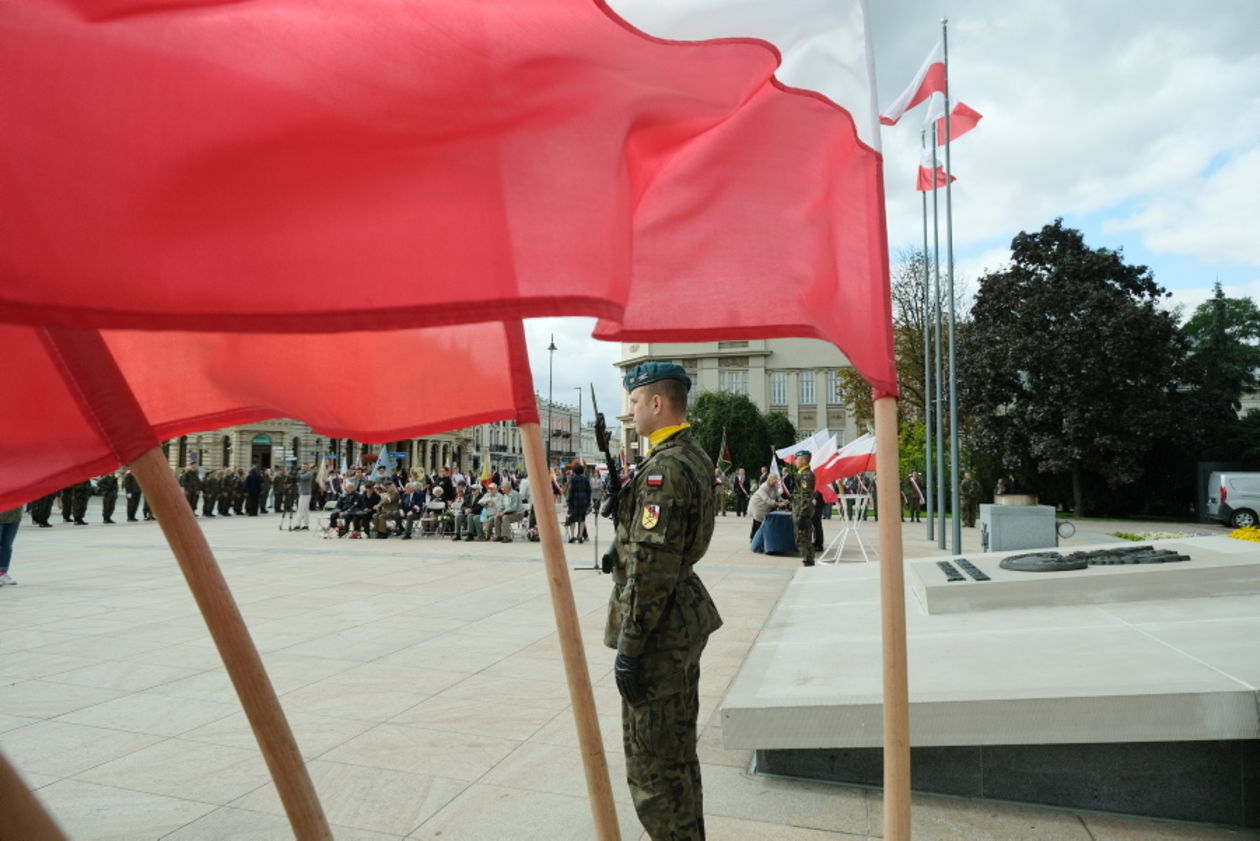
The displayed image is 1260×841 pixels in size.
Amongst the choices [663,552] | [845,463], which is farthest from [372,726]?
[845,463]

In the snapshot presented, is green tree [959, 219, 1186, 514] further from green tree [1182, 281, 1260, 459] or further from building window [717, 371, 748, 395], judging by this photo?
building window [717, 371, 748, 395]

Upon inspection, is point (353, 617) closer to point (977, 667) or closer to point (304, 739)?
point (304, 739)

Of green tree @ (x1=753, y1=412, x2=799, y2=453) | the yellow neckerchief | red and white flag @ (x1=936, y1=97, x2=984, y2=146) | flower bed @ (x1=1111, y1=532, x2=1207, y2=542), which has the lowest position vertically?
flower bed @ (x1=1111, y1=532, x2=1207, y2=542)

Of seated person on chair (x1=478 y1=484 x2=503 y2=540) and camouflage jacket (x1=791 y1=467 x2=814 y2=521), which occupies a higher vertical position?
camouflage jacket (x1=791 y1=467 x2=814 y2=521)

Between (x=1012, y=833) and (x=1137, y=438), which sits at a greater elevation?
(x=1137, y=438)

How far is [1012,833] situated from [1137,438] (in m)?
34.5

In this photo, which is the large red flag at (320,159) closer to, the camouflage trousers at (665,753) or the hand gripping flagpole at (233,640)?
the hand gripping flagpole at (233,640)

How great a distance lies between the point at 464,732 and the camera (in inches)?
194

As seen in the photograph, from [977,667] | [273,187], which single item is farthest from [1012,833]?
[273,187]

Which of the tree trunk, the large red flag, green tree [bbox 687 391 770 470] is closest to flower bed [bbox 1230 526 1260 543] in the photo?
the large red flag

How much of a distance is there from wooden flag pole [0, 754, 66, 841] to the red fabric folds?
2.26ft

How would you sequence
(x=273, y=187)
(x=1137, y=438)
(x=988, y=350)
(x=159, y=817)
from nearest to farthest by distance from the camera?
(x=273, y=187)
(x=159, y=817)
(x=1137, y=438)
(x=988, y=350)

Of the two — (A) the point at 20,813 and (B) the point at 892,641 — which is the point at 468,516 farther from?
(A) the point at 20,813

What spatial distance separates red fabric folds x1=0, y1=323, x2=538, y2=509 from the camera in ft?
4.94
